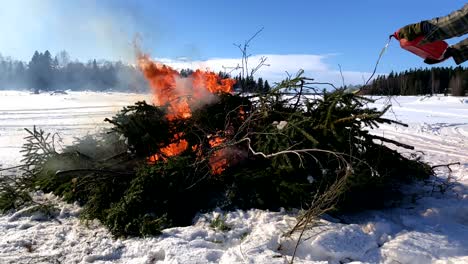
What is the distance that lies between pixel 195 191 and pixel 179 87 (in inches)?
76.2

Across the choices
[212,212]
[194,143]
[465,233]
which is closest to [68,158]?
[194,143]

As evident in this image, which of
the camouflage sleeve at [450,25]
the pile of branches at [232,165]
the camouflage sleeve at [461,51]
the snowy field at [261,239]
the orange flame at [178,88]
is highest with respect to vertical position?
the camouflage sleeve at [450,25]

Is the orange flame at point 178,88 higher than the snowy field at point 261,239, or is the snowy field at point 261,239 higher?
the orange flame at point 178,88

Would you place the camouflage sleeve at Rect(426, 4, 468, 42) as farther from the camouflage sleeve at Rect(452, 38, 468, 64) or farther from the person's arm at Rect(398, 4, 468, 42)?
the camouflage sleeve at Rect(452, 38, 468, 64)

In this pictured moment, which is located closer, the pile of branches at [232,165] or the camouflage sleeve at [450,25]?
the camouflage sleeve at [450,25]

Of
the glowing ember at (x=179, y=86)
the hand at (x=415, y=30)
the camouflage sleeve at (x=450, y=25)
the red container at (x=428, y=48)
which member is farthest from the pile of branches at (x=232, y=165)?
the camouflage sleeve at (x=450, y=25)

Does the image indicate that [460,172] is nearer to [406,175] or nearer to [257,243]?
[406,175]

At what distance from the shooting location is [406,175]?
580 centimetres

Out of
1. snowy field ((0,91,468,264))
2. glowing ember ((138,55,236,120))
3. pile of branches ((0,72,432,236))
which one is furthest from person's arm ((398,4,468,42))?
Result: glowing ember ((138,55,236,120))

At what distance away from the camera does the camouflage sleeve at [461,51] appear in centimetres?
357

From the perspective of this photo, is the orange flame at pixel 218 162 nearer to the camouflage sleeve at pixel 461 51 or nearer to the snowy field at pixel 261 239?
the snowy field at pixel 261 239

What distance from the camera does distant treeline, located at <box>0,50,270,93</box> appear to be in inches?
284

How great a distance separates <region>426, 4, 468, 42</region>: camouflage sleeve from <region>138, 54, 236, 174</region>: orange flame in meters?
3.31

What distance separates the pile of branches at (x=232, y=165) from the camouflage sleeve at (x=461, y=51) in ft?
4.64
